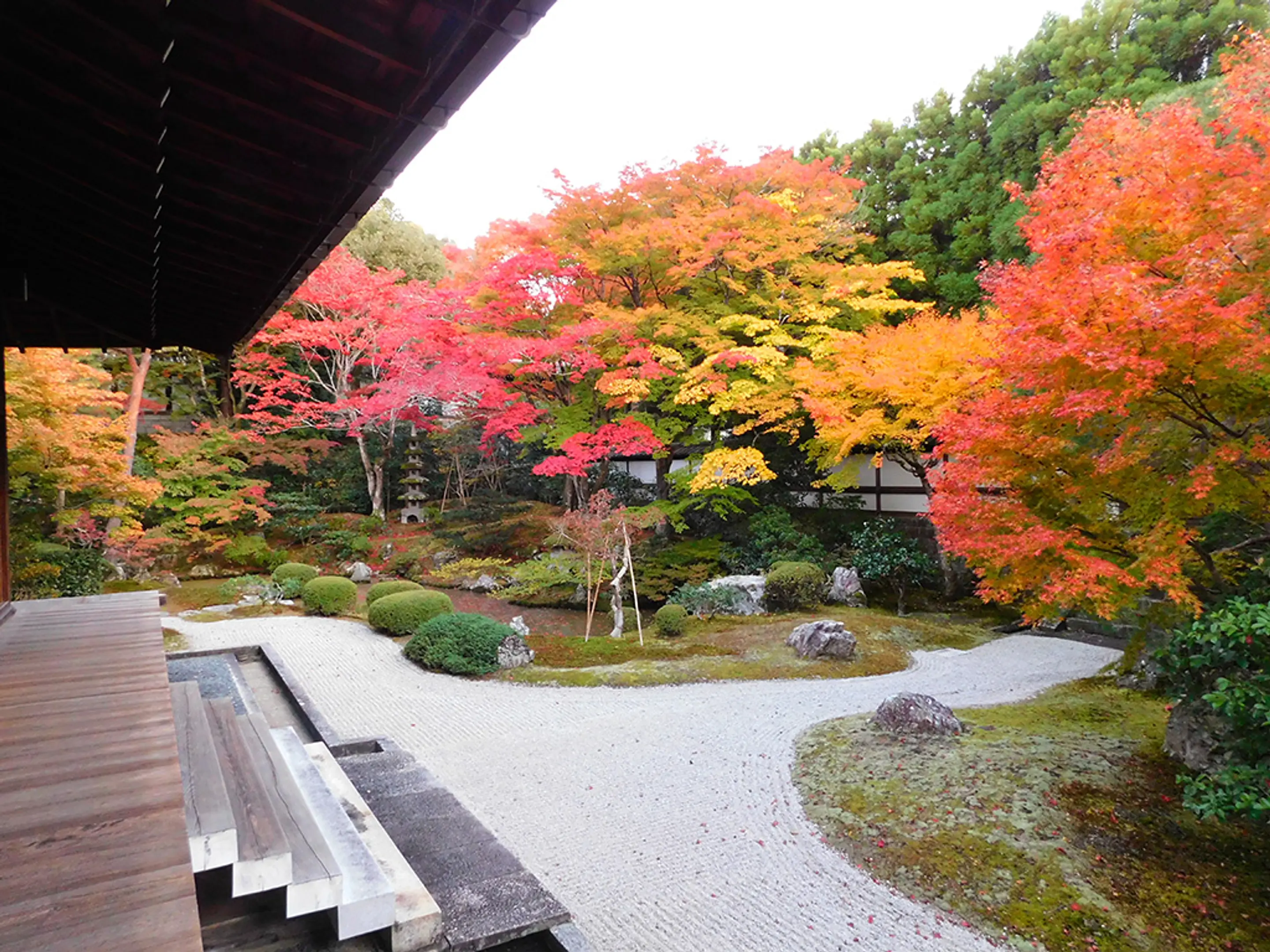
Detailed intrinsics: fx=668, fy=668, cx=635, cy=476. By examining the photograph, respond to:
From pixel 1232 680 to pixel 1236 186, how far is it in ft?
9.68

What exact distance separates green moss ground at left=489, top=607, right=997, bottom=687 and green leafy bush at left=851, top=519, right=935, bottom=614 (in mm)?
791

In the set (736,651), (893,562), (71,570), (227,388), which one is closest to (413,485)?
(227,388)

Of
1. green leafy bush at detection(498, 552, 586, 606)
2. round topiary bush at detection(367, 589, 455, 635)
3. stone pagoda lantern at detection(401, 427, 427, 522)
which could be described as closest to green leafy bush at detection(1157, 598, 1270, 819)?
round topiary bush at detection(367, 589, 455, 635)

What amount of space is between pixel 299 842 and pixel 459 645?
5944 millimetres

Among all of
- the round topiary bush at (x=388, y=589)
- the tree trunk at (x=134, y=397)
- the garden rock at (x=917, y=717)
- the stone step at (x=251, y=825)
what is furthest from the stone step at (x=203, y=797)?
the tree trunk at (x=134, y=397)

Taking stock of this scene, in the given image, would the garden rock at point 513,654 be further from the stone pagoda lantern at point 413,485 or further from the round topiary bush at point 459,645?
the stone pagoda lantern at point 413,485

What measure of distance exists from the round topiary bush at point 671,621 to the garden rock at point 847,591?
9.34ft

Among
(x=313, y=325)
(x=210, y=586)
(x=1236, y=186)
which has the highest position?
(x=313, y=325)

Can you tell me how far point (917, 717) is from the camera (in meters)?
5.76

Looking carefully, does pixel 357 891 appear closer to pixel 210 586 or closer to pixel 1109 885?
pixel 1109 885

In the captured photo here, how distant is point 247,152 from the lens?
2227 millimetres

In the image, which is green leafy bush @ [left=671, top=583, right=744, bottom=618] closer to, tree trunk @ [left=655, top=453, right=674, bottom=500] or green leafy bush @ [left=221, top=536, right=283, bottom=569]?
tree trunk @ [left=655, top=453, right=674, bottom=500]

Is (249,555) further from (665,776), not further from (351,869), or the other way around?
(351,869)

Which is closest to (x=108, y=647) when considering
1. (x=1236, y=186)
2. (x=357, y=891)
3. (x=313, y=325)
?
(x=357, y=891)
